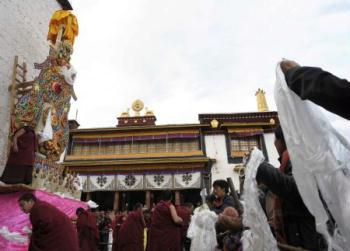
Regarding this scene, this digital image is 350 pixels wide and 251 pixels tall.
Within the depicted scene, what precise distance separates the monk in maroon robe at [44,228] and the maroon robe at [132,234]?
2265 millimetres

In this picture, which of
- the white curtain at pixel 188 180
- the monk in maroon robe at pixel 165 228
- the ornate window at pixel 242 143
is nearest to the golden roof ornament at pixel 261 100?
the ornate window at pixel 242 143

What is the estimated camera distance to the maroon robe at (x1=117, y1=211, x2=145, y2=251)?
525cm

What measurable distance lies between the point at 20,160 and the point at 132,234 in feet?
7.73

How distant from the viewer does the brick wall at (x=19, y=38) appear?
195 inches

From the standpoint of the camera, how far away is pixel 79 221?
18.4 feet

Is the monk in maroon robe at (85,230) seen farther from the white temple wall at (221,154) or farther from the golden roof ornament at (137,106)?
the golden roof ornament at (137,106)

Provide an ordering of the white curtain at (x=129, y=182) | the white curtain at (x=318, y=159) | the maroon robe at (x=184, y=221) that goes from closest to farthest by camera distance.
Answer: the white curtain at (x=318, y=159)
the maroon robe at (x=184, y=221)
the white curtain at (x=129, y=182)

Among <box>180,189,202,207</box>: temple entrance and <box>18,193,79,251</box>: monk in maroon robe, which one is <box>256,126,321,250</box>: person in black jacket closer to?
<box>18,193,79,251</box>: monk in maroon robe

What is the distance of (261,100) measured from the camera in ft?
58.5

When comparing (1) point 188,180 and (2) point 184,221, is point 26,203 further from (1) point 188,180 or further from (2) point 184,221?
(1) point 188,180

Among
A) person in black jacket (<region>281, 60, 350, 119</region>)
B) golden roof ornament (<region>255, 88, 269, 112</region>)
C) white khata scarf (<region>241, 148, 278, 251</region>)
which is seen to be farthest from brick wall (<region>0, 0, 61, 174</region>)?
golden roof ornament (<region>255, 88, 269, 112</region>)

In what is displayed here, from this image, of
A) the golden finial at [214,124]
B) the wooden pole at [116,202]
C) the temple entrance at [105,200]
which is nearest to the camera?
the wooden pole at [116,202]

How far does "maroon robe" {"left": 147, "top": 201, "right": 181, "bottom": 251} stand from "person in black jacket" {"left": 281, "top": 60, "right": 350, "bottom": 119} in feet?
11.3

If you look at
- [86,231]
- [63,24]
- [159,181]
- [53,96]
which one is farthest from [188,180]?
[63,24]
